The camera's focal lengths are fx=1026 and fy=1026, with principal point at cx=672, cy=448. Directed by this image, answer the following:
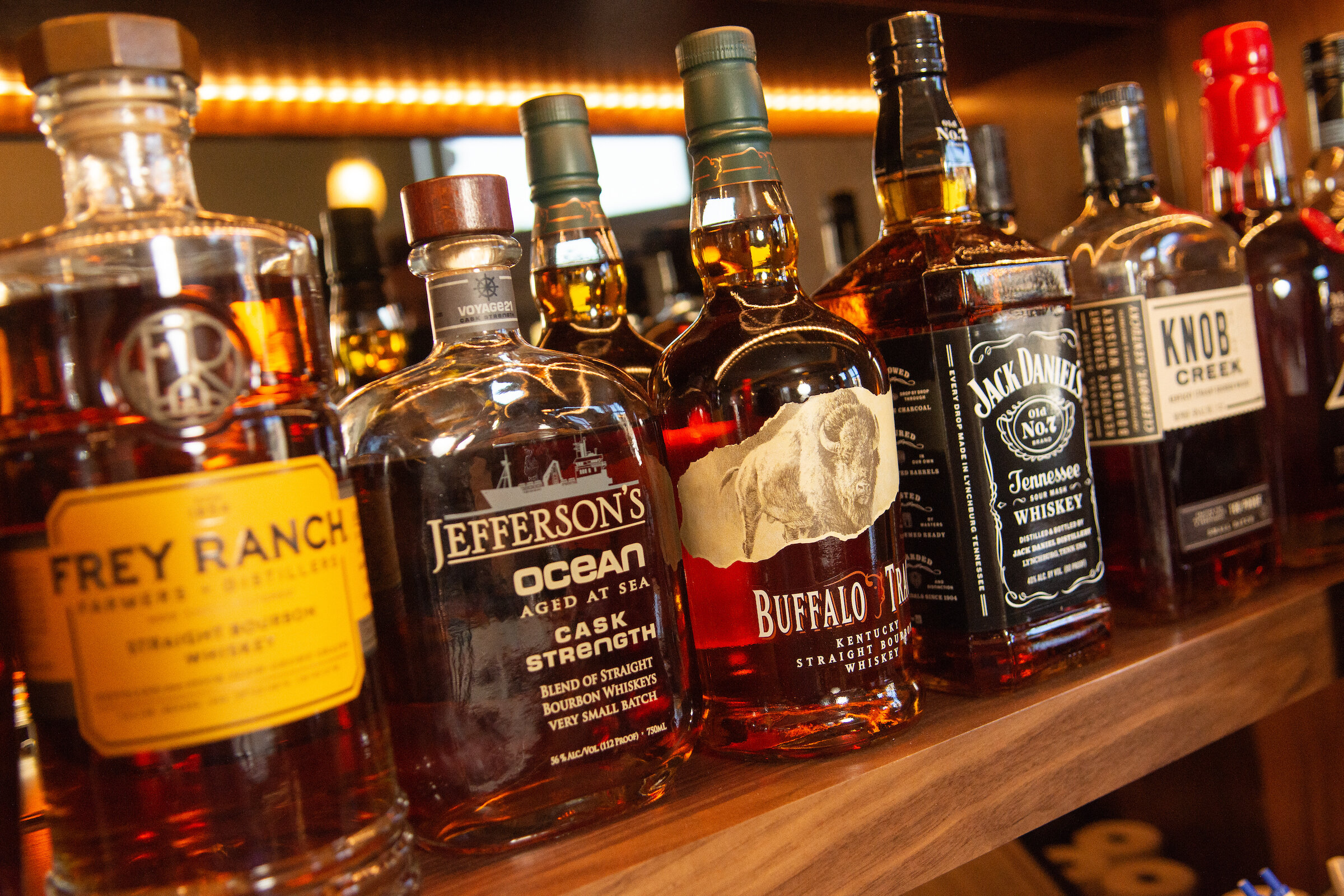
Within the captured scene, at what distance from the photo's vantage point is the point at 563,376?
53cm

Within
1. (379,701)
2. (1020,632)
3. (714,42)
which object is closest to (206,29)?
(714,42)

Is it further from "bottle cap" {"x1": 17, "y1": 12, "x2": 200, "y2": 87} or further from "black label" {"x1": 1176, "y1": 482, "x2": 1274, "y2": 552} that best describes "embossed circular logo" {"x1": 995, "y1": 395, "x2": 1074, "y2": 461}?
"bottle cap" {"x1": 17, "y1": 12, "x2": 200, "y2": 87}

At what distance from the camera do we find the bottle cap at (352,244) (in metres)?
0.75

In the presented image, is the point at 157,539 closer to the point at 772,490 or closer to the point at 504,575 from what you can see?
the point at 504,575

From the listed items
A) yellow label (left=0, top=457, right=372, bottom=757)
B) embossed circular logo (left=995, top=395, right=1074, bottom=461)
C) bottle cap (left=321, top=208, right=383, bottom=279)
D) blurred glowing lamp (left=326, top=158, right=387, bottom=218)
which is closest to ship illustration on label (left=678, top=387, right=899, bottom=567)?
embossed circular logo (left=995, top=395, right=1074, bottom=461)

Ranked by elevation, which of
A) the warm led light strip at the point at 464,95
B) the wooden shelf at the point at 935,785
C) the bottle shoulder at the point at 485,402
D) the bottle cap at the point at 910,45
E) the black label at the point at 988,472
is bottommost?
the wooden shelf at the point at 935,785

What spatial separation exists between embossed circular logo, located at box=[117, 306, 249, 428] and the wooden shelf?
0.23m

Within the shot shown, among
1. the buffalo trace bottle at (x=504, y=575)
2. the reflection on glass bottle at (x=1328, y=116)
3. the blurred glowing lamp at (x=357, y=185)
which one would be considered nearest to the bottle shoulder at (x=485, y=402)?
the buffalo trace bottle at (x=504, y=575)

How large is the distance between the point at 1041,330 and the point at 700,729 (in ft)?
1.09

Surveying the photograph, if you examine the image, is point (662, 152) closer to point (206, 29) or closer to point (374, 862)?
point (206, 29)

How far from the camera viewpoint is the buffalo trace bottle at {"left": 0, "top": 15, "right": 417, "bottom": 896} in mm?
385

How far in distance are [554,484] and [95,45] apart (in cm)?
26

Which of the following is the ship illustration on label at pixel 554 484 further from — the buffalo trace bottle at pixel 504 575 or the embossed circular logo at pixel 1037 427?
the embossed circular logo at pixel 1037 427

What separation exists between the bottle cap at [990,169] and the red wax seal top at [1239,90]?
0.56 ft
